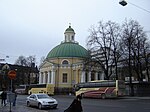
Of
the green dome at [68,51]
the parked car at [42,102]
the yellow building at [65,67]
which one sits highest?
the green dome at [68,51]

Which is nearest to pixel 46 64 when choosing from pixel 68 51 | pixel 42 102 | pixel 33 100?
pixel 68 51

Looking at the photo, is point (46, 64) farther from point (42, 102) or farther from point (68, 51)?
point (42, 102)

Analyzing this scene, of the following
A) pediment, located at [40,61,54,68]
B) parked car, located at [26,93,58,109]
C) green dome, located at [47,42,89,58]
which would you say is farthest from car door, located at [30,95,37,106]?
pediment, located at [40,61,54,68]

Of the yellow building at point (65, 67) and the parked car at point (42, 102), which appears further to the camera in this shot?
the yellow building at point (65, 67)

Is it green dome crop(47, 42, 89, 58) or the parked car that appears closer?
the parked car

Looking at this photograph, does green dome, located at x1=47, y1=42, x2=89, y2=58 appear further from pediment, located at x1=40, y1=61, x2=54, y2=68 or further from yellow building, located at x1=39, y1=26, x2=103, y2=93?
pediment, located at x1=40, y1=61, x2=54, y2=68

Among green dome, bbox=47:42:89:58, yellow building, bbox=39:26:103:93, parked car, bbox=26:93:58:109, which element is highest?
green dome, bbox=47:42:89:58

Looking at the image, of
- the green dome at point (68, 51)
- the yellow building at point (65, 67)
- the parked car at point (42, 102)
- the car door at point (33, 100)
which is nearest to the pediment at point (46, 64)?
the yellow building at point (65, 67)

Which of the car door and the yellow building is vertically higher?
the yellow building

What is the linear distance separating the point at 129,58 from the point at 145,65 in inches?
180

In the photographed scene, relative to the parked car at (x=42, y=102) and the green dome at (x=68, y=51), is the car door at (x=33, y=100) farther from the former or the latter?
the green dome at (x=68, y=51)

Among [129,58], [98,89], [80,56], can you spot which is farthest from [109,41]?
[80,56]

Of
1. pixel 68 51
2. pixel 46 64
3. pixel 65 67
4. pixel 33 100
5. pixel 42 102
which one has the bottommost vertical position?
pixel 42 102

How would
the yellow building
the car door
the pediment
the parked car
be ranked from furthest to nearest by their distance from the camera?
the pediment < the yellow building < the car door < the parked car
